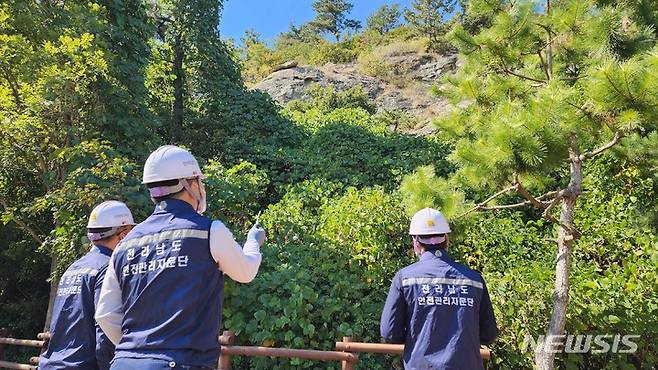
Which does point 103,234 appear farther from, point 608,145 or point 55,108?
point 55,108

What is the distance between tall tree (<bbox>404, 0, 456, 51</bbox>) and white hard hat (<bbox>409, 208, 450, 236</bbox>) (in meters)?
23.9

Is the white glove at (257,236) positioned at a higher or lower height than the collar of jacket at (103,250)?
higher

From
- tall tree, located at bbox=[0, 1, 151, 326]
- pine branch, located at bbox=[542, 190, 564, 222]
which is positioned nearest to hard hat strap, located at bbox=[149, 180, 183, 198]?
pine branch, located at bbox=[542, 190, 564, 222]

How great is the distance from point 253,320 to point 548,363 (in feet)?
9.45

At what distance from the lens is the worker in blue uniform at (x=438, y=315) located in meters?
3.04

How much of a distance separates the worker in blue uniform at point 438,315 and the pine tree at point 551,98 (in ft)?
4.10

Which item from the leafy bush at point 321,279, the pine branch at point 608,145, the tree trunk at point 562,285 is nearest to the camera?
the pine branch at point 608,145

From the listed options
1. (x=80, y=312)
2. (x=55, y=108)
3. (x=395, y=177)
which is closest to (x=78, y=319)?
(x=80, y=312)

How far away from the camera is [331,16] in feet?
124

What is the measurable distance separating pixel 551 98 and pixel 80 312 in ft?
12.0

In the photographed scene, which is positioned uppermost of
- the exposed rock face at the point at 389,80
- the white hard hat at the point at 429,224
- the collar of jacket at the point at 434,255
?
the exposed rock face at the point at 389,80

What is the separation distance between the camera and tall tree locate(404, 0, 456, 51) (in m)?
Result: 26.0

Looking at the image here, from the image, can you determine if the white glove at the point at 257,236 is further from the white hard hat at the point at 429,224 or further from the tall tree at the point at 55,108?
the tall tree at the point at 55,108

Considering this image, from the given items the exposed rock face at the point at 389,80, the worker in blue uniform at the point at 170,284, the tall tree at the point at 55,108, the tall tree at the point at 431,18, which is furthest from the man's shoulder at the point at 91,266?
the tall tree at the point at 431,18
